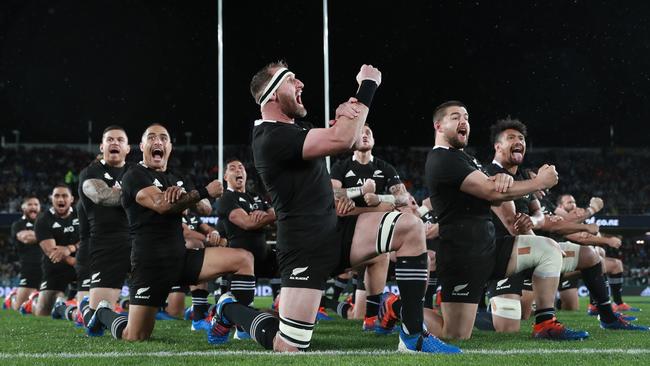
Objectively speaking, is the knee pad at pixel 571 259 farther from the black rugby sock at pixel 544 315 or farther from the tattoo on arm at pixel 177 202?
the tattoo on arm at pixel 177 202

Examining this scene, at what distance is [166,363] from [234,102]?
29.9m

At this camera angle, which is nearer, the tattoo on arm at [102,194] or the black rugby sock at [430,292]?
the tattoo on arm at [102,194]

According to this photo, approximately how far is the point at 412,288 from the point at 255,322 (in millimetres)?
1162

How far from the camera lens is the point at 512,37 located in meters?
26.8

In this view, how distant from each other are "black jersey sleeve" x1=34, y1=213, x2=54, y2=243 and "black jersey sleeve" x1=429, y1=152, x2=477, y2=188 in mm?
7476

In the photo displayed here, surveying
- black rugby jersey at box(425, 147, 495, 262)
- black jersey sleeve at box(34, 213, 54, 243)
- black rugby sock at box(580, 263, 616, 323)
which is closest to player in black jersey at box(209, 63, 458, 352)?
black rugby jersey at box(425, 147, 495, 262)

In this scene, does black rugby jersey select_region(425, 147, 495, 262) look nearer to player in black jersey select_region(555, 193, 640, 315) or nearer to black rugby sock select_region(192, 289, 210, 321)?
player in black jersey select_region(555, 193, 640, 315)

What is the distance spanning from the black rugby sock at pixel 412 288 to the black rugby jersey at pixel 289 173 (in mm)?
628

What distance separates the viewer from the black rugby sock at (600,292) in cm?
741

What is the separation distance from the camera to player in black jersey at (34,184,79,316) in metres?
11.7

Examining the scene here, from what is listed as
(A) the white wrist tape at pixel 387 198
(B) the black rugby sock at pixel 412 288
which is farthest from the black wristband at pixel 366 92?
(A) the white wrist tape at pixel 387 198

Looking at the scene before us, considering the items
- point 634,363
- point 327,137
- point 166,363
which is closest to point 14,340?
point 166,363

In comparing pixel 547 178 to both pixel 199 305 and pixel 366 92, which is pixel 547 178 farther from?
pixel 199 305

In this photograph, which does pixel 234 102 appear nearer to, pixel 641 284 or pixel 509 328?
pixel 641 284
